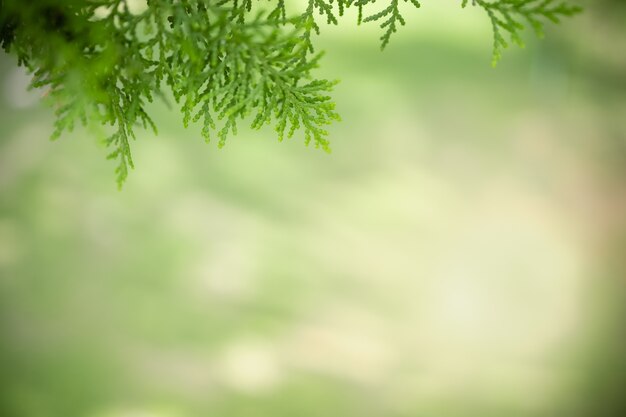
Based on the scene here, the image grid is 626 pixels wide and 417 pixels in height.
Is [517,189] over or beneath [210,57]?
over

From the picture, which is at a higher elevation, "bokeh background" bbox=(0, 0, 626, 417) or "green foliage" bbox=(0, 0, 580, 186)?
"bokeh background" bbox=(0, 0, 626, 417)

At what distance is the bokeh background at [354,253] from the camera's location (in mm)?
4723

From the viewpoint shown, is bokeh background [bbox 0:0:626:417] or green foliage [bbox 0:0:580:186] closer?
green foliage [bbox 0:0:580:186]

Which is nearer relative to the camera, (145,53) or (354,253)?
(145,53)

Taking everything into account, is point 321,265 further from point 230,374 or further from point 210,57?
point 210,57

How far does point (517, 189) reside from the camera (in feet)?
15.7

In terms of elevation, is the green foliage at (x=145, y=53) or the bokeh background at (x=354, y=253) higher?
the bokeh background at (x=354, y=253)

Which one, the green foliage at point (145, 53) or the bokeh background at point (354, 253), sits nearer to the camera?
the green foliage at point (145, 53)

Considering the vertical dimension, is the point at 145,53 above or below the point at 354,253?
below

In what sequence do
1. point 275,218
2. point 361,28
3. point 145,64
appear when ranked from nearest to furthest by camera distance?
point 145,64
point 361,28
point 275,218

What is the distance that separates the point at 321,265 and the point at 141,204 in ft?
5.40

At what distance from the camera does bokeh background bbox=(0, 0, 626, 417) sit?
15.5 feet

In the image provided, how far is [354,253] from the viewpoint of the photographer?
4.86 meters

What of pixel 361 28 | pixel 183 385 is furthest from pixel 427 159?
pixel 183 385
